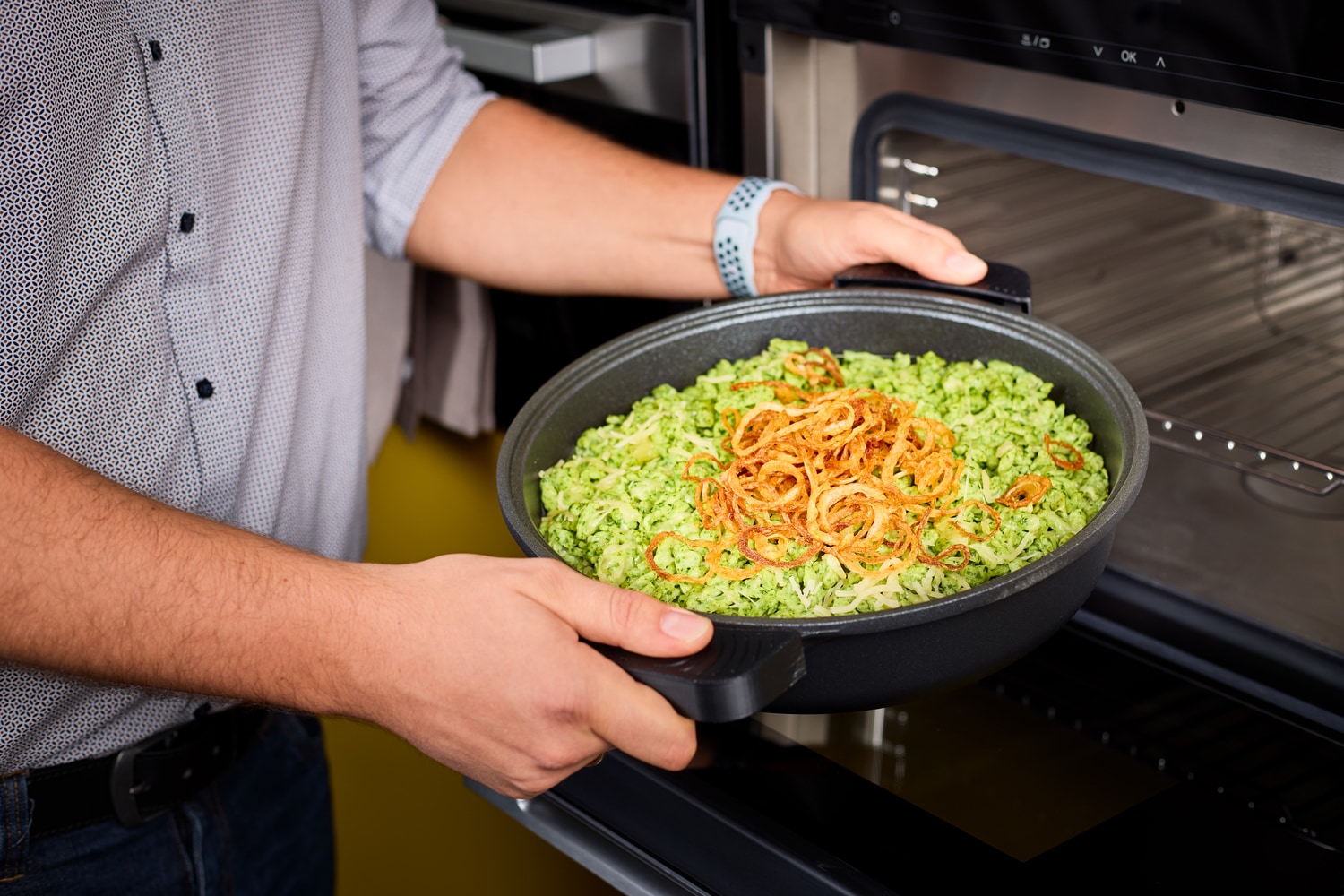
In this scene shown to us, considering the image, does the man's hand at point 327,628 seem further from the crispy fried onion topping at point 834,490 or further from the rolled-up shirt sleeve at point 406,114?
the rolled-up shirt sleeve at point 406,114

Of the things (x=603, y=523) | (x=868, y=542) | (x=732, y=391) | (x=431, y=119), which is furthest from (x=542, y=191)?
(x=868, y=542)

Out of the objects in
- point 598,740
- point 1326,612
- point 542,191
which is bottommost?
point 1326,612

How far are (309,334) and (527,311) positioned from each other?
0.48 meters

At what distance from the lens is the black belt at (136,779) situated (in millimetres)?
992

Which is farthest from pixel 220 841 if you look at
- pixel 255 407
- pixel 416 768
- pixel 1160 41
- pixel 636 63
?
pixel 1160 41

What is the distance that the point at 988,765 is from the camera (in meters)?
0.83

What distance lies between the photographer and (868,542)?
741 mm

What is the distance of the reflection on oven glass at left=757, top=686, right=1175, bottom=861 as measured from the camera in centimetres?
78

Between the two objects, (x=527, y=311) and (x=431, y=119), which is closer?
(x=431, y=119)

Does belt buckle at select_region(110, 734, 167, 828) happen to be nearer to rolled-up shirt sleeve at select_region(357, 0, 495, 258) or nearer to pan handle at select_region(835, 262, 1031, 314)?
rolled-up shirt sleeve at select_region(357, 0, 495, 258)

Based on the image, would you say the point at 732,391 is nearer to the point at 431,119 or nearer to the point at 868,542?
the point at 868,542

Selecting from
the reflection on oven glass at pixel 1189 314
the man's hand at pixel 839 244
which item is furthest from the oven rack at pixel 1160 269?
the man's hand at pixel 839 244

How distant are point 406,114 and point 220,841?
74cm

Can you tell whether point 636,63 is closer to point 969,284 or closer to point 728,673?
point 969,284
